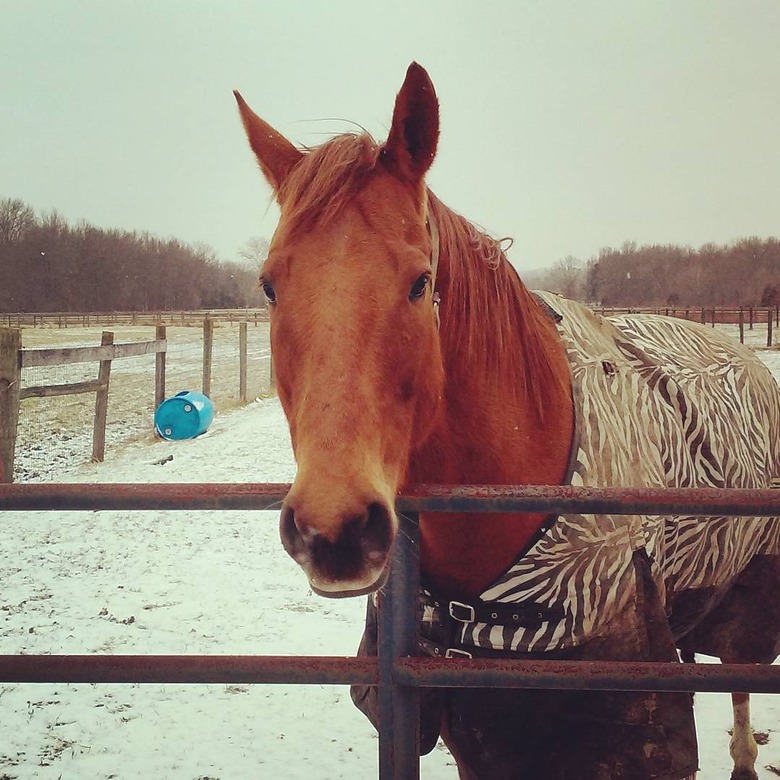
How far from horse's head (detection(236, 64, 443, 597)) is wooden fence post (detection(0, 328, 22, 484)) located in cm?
567

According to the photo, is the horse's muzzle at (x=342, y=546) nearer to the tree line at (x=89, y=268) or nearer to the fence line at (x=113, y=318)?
the tree line at (x=89, y=268)

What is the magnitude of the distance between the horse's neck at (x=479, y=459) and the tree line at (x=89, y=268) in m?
19.1

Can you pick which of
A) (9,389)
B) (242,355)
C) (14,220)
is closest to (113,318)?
(14,220)

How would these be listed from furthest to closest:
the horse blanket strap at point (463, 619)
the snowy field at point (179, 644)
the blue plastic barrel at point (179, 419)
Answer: the blue plastic barrel at point (179, 419)
the snowy field at point (179, 644)
the horse blanket strap at point (463, 619)

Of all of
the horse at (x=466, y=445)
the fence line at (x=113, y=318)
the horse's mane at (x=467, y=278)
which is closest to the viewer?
the horse at (x=466, y=445)

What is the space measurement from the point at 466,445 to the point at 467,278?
0.47 metres

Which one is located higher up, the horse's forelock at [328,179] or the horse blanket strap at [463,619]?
the horse's forelock at [328,179]

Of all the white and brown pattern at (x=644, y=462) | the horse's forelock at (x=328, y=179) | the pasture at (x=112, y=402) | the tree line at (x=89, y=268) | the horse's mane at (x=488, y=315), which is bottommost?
the pasture at (x=112, y=402)

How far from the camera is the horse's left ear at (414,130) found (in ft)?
5.10

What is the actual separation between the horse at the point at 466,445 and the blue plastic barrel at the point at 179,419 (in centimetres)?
757

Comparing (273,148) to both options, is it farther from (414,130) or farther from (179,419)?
(179,419)

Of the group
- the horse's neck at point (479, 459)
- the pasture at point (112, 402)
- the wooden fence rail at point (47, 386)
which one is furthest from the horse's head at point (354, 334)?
the pasture at point (112, 402)

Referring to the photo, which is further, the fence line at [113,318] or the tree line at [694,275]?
the tree line at [694,275]

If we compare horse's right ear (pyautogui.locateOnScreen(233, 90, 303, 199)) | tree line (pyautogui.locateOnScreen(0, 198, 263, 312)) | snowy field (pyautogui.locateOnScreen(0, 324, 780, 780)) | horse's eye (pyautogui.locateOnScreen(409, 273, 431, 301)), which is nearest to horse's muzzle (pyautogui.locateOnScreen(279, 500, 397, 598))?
horse's eye (pyautogui.locateOnScreen(409, 273, 431, 301))
